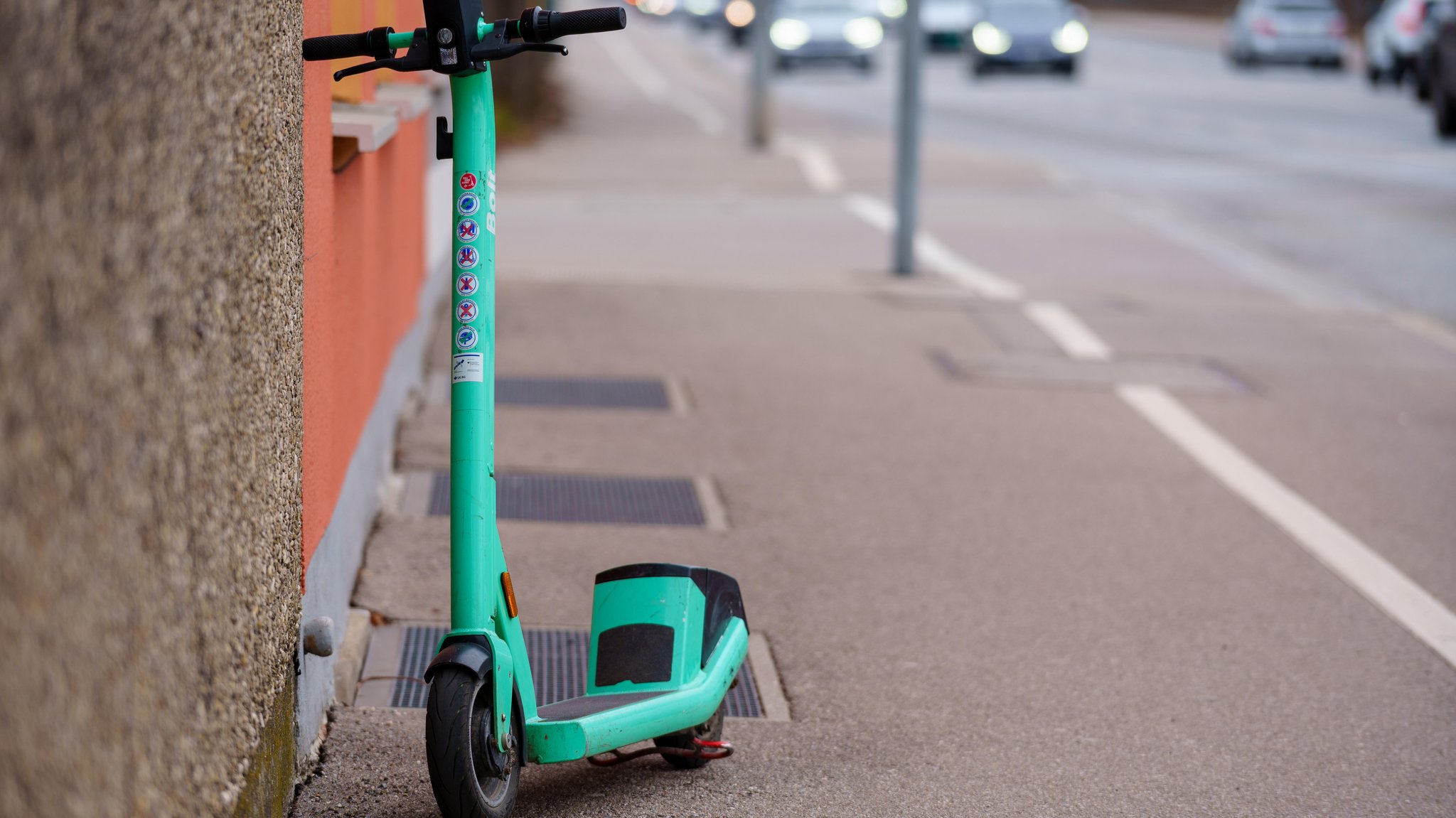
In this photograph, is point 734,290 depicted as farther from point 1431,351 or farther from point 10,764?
point 10,764

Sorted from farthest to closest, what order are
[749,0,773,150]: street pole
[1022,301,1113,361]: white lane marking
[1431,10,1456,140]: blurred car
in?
[749,0,773,150]: street pole < [1431,10,1456,140]: blurred car < [1022,301,1113,361]: white lane marking

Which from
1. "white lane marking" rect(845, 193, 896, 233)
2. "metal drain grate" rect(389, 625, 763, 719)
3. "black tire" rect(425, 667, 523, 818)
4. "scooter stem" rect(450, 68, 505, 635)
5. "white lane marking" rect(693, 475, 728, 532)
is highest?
"scooter stem" rect(450, 68, 505, 635)

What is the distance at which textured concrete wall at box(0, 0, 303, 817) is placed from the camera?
1680 mm

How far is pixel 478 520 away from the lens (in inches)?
123

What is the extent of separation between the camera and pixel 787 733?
155 inches

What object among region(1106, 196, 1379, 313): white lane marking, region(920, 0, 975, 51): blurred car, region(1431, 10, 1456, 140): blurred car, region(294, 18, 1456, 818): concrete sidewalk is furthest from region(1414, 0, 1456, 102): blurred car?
region(294, 18, 1456, 818): concrete sidewalk

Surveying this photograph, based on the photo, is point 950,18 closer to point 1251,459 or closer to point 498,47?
point 1251,459

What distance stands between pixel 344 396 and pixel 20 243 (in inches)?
114

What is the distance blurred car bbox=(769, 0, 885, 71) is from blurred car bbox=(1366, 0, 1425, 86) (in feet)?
34.0

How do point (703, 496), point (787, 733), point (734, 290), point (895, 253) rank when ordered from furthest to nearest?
1. point (895, 253)
2. point (734, 290)
3. point (703, 496)
4. point (787, 733)

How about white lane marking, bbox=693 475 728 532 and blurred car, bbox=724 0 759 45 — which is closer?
white lane marking, bbox=693 475 728 532

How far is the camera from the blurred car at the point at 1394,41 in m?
31.8

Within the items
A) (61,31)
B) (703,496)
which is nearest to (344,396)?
(703,496)

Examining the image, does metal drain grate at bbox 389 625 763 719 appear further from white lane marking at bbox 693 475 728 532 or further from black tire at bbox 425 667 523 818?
white lane marking at bbox 693 475 728 532
